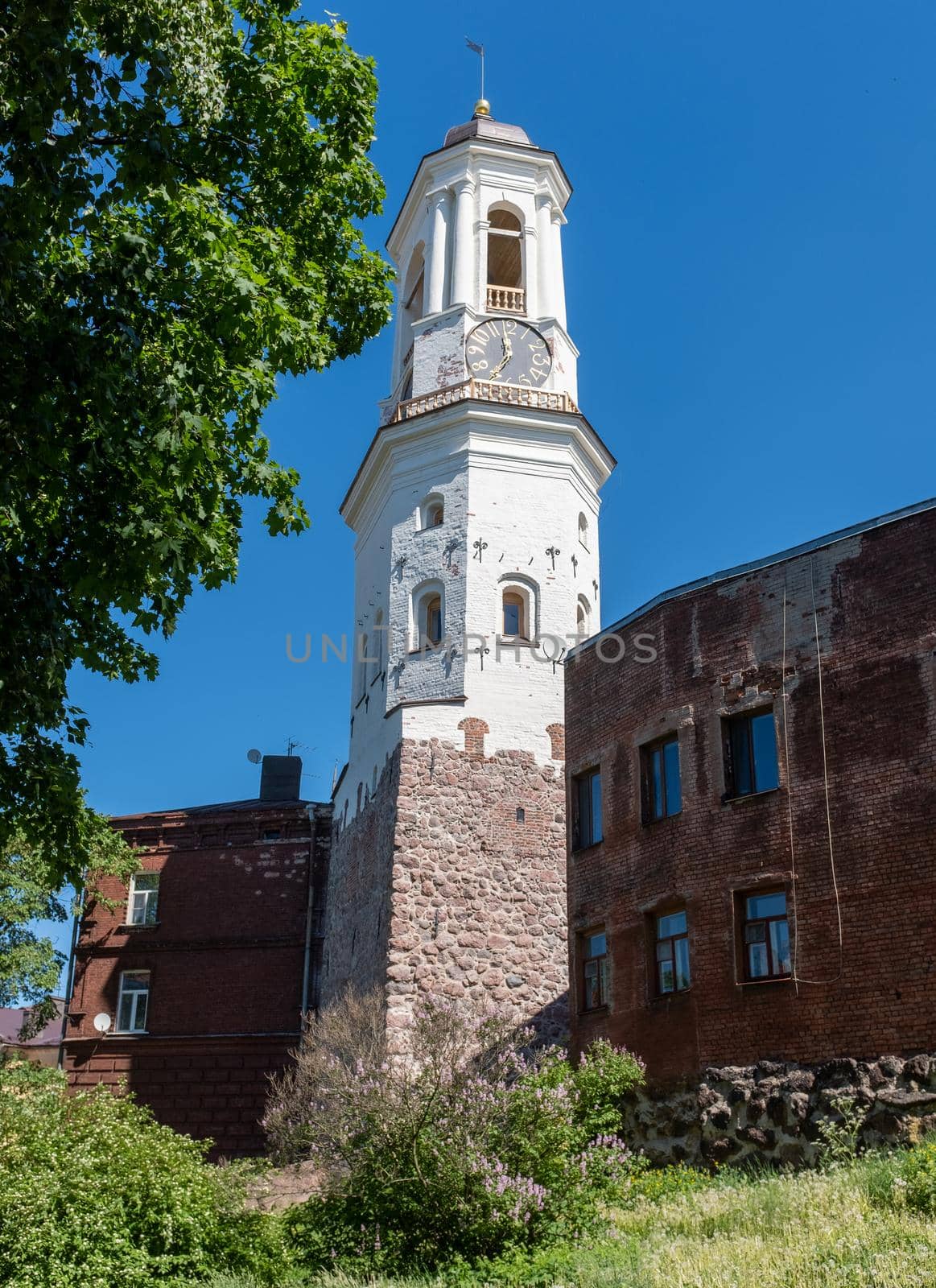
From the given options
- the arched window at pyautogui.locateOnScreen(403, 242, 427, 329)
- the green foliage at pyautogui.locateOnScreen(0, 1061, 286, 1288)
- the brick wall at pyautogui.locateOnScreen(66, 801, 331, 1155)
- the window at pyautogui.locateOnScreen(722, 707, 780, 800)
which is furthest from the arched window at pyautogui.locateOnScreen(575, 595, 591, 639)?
the green foliage at pyautogui.locateOnScreen(0, 1061, 286, 1288)

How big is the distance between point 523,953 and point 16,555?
16758 millimetres

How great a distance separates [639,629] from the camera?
2288 cm

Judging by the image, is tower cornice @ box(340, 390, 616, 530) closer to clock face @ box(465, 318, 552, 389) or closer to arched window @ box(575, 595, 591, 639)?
clock face @ box(465, 318, 552, 389)

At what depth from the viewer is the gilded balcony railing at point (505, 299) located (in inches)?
1441

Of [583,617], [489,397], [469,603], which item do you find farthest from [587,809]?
[489,397]

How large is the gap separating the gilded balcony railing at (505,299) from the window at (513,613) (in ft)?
26.9

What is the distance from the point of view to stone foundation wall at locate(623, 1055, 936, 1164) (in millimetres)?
16812

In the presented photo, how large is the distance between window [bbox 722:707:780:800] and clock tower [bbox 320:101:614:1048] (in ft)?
30.5

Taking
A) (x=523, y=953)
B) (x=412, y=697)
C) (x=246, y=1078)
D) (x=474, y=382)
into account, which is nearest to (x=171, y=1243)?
(x=523, y=953)

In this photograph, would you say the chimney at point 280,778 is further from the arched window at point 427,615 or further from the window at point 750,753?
the window at point 750,753

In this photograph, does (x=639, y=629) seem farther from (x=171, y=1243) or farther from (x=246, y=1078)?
(x=246, y=1078)

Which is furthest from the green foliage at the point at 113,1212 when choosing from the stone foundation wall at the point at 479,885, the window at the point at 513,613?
the window at the point at 513,613

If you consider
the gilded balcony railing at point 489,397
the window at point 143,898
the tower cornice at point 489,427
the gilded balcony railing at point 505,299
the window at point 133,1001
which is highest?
the gilded balcony railing at point 505,299

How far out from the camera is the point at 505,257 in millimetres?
40281
